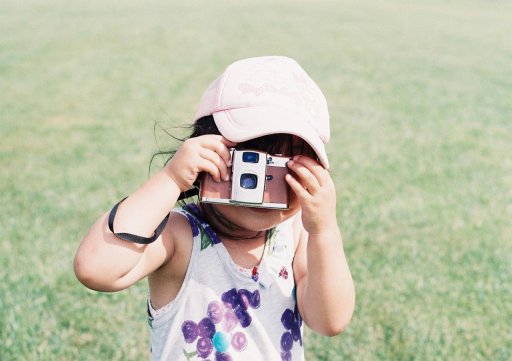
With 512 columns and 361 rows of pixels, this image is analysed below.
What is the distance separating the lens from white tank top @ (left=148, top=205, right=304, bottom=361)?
1674mm

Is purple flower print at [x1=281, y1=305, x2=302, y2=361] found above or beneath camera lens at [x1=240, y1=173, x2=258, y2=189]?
beneath

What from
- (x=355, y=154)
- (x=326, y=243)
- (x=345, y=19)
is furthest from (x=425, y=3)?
(x=326, y=243)

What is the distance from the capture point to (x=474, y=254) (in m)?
3.72

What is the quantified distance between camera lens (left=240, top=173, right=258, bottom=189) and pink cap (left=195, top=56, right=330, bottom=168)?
95 millimetres

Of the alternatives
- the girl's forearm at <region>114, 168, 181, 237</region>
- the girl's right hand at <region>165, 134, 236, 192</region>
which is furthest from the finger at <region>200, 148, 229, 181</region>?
the girl's forearm at <region>114, 168, 181, 237</region>

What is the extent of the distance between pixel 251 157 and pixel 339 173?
3.65 metres

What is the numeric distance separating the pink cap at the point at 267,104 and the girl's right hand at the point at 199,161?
0.16ft

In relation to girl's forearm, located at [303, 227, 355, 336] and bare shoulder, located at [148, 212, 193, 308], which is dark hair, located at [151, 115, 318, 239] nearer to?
bare shoulder, located at [148, 212, 193, 308]

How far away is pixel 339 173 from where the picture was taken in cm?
507

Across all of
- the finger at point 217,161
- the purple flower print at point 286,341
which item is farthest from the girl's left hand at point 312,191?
the purple flower print at point 286,341

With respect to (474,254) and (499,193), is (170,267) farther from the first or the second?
(499,193)

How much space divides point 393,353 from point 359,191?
203 centimetres

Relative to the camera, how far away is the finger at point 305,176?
1518mm

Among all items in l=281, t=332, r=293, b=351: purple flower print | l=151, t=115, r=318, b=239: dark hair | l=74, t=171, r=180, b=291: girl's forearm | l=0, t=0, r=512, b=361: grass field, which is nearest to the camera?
l=74, t=171, r=180, b=291: girl's forearm
